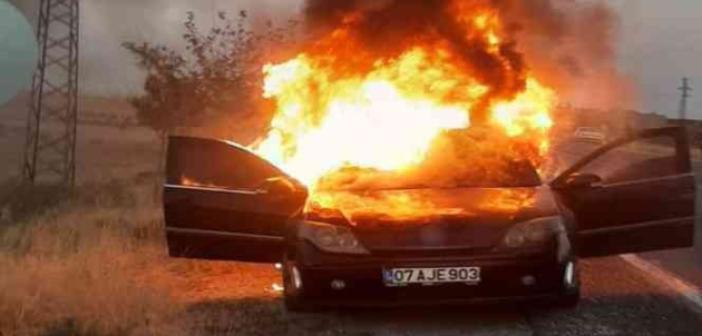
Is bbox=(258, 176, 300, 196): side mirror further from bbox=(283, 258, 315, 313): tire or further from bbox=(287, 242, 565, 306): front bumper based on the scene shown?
bbox=(287, 242, 565, 306): front bumper

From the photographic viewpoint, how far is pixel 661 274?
26.7 feet

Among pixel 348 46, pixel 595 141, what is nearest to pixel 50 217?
pixel 348 46

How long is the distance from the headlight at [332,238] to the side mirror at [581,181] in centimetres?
204

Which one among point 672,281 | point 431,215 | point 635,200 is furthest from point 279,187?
point 672,281

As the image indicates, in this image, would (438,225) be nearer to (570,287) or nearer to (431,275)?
(431,275)

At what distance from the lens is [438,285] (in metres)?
5.89

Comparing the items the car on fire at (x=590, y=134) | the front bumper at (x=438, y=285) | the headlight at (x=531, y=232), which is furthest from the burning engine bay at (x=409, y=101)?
the car on fire at (x=590, y=134)

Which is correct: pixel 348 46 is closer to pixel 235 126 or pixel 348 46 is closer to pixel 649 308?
pixel 649 308

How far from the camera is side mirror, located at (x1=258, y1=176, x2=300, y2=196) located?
22.7ft

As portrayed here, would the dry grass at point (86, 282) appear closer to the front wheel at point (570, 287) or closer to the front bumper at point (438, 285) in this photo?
the front bumper at point (438, 285)

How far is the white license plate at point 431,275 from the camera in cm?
587

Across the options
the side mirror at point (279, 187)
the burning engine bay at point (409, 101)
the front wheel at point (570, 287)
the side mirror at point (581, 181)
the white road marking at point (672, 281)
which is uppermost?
the burning engine bay at point (409, 101)

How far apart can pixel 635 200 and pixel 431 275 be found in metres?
2.40

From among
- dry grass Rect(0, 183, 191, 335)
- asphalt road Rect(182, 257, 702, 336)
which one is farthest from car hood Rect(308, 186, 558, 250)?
dry grass Rect(0, 183, 191, 335)
